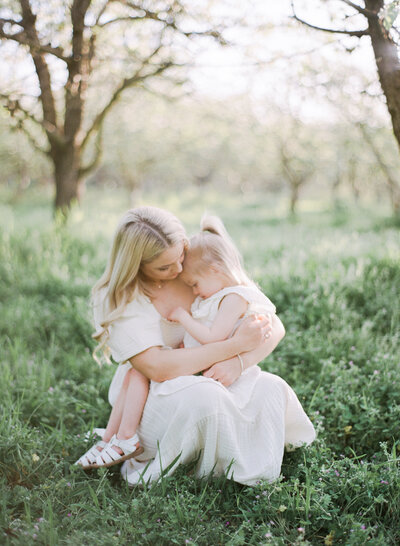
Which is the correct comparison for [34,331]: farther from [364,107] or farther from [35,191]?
[35,191]

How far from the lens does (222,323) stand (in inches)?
110

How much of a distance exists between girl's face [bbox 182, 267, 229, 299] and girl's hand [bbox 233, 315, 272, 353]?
0.88 feet

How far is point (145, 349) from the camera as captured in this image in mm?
2750

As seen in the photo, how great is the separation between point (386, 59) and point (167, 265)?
1954 millimetres

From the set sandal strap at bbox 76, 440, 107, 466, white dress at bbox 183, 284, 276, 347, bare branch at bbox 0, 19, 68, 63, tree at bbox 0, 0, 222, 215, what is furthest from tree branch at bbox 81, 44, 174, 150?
sandal strap at bbox 76, 440, 107, 466

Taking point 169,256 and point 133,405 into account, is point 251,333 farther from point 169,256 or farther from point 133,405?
point 133,405

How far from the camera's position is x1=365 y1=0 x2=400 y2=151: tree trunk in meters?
3.06

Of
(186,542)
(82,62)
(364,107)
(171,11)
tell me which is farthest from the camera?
(364,107)

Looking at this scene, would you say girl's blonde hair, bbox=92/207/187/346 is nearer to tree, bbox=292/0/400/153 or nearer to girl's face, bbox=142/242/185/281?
girl's face, bbox=142/242/185/281

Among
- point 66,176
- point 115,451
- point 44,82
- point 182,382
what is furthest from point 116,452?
point 66,176

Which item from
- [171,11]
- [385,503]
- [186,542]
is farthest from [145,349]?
[171,11]

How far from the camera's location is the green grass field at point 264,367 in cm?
236

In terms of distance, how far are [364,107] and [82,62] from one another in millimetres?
→ 9081

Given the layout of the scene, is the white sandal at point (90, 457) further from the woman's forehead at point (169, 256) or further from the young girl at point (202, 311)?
the woman's forehead at point (169, 256)
